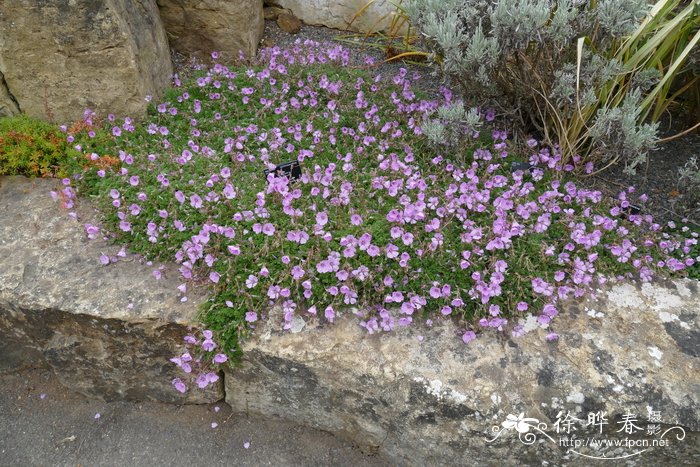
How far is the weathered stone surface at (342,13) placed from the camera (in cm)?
527

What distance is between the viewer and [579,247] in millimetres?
2875

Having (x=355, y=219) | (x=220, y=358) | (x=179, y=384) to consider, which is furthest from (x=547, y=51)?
(x=179, y=384)

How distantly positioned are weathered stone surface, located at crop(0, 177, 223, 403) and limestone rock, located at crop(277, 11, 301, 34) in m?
3.03

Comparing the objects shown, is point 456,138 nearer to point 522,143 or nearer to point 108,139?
point 522,143

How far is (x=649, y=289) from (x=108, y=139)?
3392 millimetres

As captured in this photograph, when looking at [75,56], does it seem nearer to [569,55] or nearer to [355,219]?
[355,219]

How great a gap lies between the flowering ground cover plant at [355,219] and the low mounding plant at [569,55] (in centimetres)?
31

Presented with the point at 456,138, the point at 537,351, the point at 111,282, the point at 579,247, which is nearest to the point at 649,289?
the point at 579,247

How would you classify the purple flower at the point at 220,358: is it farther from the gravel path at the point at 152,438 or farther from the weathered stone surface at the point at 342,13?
the weathered stone surface at the point at 342,13

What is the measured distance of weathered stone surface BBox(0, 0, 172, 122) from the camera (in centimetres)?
333

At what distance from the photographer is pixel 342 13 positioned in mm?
5324

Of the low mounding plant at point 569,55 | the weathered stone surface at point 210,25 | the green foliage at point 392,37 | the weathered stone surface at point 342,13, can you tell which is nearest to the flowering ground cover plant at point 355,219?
the low mounding plant at point 569,55

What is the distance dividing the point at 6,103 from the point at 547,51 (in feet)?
11.6

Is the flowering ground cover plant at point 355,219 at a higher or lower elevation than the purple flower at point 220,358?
higher
